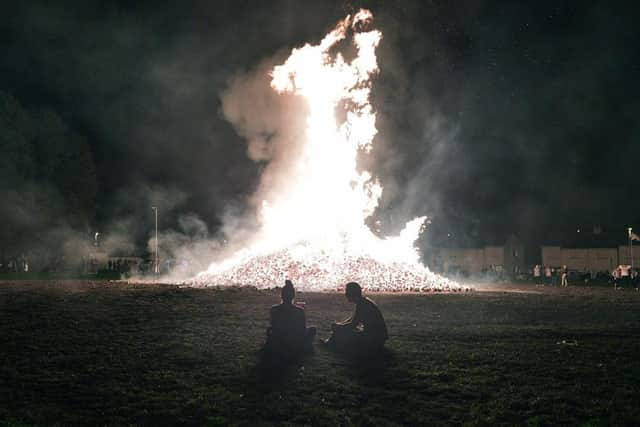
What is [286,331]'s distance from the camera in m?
11.5

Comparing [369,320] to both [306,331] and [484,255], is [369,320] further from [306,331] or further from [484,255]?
Result: [484,255]

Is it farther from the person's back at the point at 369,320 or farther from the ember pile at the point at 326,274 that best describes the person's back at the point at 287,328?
the ember pile at the point at 326,274

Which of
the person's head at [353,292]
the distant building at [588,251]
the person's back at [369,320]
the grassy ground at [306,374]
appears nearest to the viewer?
the grassy ground at [306,374]

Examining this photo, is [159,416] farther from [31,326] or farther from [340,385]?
[31,326]

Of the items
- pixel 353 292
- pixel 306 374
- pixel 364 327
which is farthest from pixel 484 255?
pixel 306 374

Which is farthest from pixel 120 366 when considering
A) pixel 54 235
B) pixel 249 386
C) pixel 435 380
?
pixel 54 235

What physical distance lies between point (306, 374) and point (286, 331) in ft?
4.79

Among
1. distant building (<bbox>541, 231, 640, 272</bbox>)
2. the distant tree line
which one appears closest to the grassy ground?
the distant tree line

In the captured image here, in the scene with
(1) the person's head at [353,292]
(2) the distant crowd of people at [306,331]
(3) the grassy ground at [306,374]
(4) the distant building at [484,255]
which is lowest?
(3) the grassy ground at [306,374]

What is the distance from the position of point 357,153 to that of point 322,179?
2818 millimetres

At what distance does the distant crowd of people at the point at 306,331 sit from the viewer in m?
11.5

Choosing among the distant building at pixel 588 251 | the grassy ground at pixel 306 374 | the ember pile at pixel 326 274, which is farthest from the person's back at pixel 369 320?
the distant building at pixel 588 251

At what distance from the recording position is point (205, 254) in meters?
62.3

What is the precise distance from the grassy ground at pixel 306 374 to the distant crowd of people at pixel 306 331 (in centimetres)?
33
